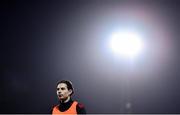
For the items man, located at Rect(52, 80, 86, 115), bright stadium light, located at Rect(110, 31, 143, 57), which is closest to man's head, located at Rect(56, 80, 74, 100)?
man, located at Rect(52, 80, 86, 115)

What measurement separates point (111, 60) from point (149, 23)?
1.79 meters

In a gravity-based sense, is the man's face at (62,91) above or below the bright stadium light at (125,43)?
below

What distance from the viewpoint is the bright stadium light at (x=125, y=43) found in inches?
388

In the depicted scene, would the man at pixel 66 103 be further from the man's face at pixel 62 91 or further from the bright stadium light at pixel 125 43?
the bright stadium light at pixel 125 43

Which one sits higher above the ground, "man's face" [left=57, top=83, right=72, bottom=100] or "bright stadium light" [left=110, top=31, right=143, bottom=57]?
"bright stadium light" [left=110, top=31, right=143, bottom=57]

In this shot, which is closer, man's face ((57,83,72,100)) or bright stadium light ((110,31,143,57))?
man's face ((57,83,72,100))

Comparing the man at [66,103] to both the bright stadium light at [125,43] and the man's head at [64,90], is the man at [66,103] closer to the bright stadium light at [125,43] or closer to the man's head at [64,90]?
the man's head at [64,90]

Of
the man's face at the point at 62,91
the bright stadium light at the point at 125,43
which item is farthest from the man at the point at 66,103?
the bright stadium light at the point at 125,43

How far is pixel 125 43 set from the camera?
9945 millimetres

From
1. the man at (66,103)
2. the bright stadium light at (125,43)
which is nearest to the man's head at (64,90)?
the man at (66,103)

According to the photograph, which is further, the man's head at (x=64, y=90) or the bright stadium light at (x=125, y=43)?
the bright stadium light at (x=125, y=43)

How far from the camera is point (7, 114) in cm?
1120

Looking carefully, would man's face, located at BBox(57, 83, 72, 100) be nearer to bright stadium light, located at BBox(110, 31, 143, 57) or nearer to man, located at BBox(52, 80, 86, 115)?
man, located at BBox(52, 80, 86, 115)

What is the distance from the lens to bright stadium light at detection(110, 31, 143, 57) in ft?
32.3
